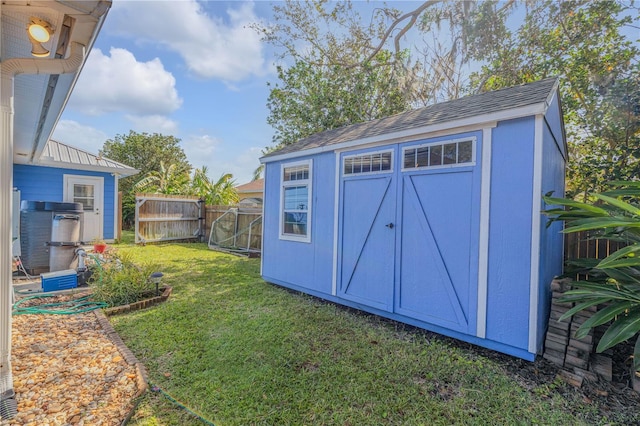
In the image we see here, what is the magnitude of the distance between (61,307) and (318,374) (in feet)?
13.2

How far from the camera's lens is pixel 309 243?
520 cm

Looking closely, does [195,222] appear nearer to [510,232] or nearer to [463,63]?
[510,232]

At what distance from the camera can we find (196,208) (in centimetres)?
Answer: 1223

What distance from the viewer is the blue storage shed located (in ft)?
9.85

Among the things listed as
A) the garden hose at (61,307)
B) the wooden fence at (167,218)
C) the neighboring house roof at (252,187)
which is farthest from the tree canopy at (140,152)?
the garden hose at (61,307)

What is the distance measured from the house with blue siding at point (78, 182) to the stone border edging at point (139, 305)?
243 inches

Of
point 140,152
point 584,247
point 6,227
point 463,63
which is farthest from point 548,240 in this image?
point 140,152

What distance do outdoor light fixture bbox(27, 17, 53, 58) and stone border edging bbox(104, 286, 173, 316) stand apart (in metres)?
3.26

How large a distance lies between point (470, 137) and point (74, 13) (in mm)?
3785

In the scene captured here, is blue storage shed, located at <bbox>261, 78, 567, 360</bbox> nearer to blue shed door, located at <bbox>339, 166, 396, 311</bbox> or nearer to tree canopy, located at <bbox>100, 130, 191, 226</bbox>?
blue shed door, located at <bbox>339, 166, 396, 311</bbox>

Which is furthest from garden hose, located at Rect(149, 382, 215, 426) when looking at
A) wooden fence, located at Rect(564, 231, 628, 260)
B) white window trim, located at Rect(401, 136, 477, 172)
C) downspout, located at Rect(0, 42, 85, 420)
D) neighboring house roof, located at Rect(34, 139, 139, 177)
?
neighboring house roof, located at Rect(34, 139, 139, 177)

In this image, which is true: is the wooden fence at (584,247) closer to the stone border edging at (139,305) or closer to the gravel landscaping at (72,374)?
the gravel landscaping at (72,374)

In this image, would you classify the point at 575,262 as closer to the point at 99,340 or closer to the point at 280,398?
A: the point at 280,398

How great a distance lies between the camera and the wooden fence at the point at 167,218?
418 inches
